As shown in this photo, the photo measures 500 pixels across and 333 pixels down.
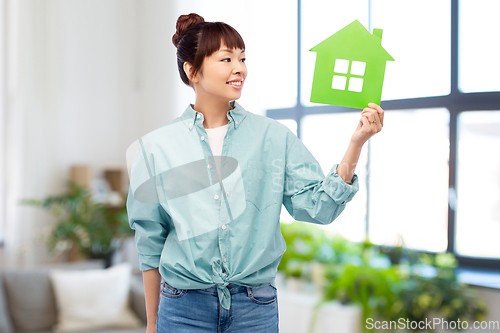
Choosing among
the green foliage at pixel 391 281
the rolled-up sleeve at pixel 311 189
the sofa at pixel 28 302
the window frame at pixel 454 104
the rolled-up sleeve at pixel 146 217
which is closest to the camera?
the rolled-up sleeve at pixel 311 189

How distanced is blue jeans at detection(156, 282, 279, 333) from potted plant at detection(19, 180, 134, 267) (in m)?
2.60

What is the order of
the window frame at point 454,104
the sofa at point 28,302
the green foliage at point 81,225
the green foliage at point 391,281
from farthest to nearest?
the green foliage at point 81,225 → the sofa at point 28,302 → the window frame at point 454,104 → the green foliage at point 391,281

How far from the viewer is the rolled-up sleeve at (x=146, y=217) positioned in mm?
960

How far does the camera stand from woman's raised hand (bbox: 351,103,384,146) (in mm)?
855

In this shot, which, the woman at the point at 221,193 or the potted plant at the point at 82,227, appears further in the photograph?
the potted plant at the point at 82,227

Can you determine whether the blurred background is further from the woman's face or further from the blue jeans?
the woman's face

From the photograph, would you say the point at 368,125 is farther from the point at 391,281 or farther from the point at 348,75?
the point at 391,281

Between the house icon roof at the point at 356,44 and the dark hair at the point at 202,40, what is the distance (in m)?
0.17

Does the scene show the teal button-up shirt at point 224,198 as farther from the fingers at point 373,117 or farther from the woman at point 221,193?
the fingers at point 373,117

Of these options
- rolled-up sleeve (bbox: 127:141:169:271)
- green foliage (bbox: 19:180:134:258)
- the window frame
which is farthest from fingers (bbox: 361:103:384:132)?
green foliage (bbox: 19:180:134:258)

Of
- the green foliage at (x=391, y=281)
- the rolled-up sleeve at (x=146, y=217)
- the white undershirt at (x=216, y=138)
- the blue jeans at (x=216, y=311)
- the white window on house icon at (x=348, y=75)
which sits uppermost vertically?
the white window on house icon at (x=348, y=75)

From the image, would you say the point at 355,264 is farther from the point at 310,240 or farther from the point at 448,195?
the point at 448,195

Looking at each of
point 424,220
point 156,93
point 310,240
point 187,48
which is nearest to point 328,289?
point 310,240

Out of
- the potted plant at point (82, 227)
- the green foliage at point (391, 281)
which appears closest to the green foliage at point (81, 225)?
the potted plant at point (82, 227)
